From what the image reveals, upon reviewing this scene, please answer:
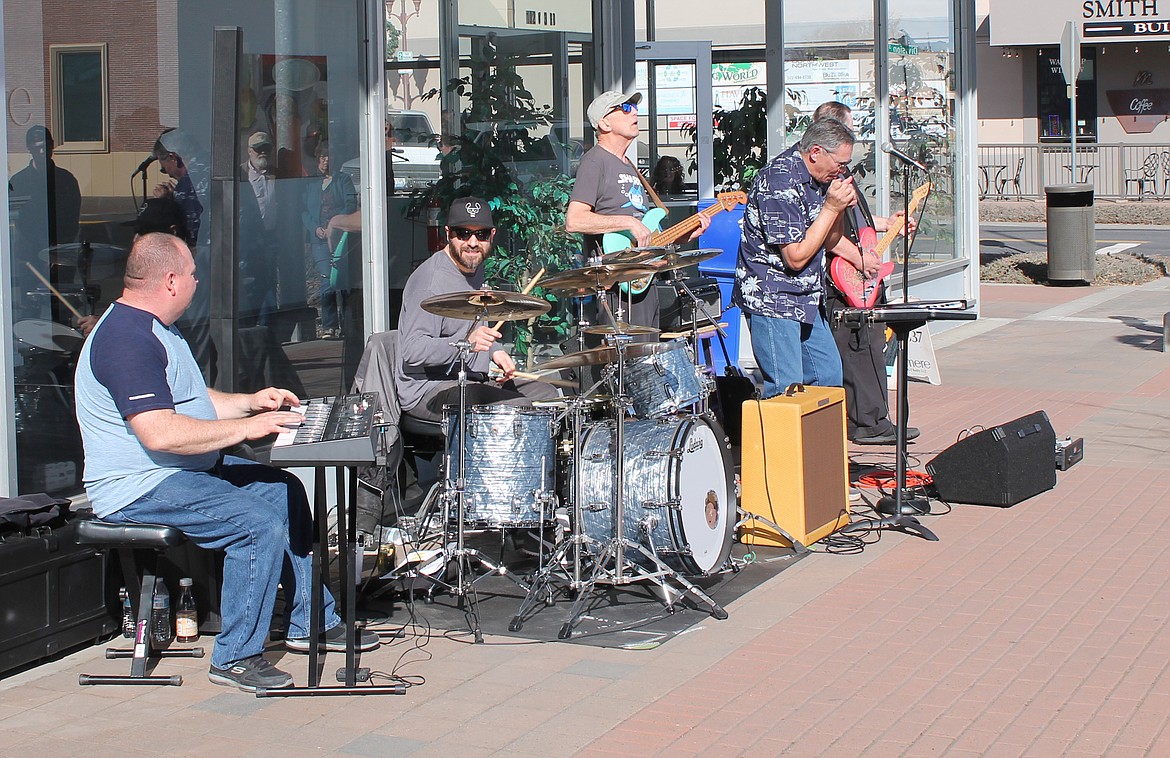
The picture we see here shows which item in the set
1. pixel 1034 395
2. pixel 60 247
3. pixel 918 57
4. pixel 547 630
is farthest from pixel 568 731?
pixel 918 57

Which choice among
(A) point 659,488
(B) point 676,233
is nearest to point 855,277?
(B) point 676,233

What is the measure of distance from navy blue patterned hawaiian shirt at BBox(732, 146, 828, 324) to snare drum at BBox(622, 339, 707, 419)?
126 centimetres

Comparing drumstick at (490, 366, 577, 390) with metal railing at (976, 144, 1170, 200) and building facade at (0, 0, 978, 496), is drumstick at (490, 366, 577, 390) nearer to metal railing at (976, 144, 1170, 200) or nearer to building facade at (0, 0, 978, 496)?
building facade at (0, 0, 978, 496)

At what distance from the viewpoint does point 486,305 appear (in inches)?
218

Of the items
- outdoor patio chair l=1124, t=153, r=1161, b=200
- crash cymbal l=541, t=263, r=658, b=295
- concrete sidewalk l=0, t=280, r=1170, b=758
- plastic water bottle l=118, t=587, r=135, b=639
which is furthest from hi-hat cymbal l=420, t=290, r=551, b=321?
outdoor patio chair l=1124, t=153, r=1161, b=200

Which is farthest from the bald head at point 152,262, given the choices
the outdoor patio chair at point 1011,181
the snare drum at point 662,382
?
the outdoor patio chair at point 1011,181

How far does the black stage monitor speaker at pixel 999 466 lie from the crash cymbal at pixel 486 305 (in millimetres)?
2833

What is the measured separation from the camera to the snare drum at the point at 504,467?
18.8 feet

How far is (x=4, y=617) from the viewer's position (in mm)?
5102

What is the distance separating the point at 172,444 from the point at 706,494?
2.22 m

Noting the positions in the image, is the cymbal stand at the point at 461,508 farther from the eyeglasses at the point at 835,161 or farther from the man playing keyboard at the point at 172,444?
the eyeglasses at the point at 835,161

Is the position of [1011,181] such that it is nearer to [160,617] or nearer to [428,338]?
[428,338]

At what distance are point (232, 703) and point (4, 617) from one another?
2.99 ft

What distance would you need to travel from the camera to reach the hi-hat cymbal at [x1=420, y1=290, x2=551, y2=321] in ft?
17.8
